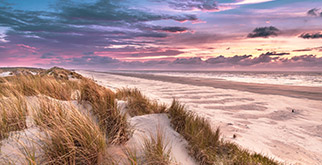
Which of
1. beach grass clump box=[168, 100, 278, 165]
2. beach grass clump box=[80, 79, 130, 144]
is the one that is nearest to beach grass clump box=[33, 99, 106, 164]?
beach grass clump box=[80, 79, 130, 144]

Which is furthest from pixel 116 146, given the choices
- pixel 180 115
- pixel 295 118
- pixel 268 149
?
pixel 295 118

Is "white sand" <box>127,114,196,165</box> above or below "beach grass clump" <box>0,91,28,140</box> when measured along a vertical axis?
below

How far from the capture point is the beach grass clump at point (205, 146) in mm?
2881

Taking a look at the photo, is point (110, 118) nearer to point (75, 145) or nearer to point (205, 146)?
point (75, 145)

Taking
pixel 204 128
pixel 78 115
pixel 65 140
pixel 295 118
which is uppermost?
pixel 78 115

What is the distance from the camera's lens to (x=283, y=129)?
6125 millimetres

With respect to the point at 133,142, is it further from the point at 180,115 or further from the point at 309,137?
the point at 309,137

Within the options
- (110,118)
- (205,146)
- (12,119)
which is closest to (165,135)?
(205,146)

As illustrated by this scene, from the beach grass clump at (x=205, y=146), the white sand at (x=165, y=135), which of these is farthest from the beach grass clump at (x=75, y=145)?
the beach grass clump at (x=205, y=146)

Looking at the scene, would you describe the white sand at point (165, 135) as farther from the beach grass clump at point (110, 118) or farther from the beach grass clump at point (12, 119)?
the beach grass clump at point (12, 119)

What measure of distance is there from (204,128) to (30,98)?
423 cm

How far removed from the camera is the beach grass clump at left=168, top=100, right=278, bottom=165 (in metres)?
2.88

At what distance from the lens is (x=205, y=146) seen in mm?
3172

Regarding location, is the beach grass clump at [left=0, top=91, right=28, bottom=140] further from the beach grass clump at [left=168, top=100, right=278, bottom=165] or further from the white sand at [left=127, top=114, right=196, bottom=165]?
the beach grass clump at [left=168, top=100, right=278, bottom=165]
